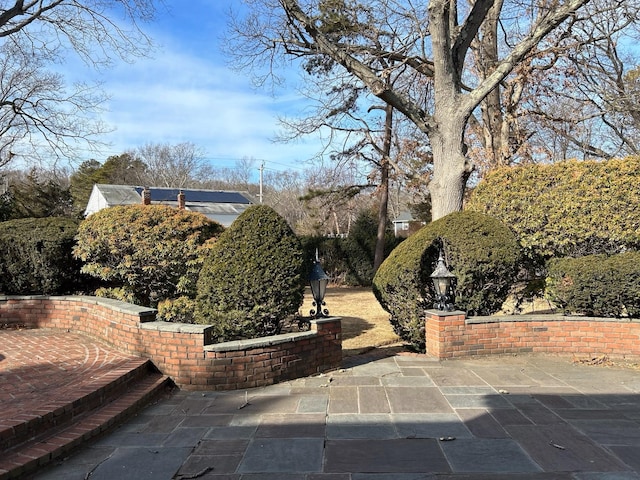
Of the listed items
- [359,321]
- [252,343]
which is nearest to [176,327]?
[252,343]

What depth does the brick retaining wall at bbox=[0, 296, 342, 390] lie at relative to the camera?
423 centimetres

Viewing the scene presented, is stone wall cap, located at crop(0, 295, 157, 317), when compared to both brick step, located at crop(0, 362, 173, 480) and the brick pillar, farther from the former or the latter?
the brick pillar

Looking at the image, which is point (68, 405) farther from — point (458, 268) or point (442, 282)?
point (458, 268)

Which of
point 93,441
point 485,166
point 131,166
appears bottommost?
point 93,441

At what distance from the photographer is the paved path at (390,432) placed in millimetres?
2689

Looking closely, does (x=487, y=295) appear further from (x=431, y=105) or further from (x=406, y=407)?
(x=431, y=105)

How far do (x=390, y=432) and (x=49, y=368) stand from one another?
342cm

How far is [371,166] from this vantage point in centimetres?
1570

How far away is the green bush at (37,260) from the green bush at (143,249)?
1.02 ft

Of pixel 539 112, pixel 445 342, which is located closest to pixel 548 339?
pixel 445 342

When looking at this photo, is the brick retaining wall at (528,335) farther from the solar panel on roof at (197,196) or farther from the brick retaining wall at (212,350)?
the solar panel on roof at (197,196)

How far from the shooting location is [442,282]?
207 inches

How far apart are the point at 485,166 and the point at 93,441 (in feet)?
40.9

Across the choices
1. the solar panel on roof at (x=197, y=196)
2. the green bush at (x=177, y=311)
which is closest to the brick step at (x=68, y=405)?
the green bush at (x=177, y=311)
